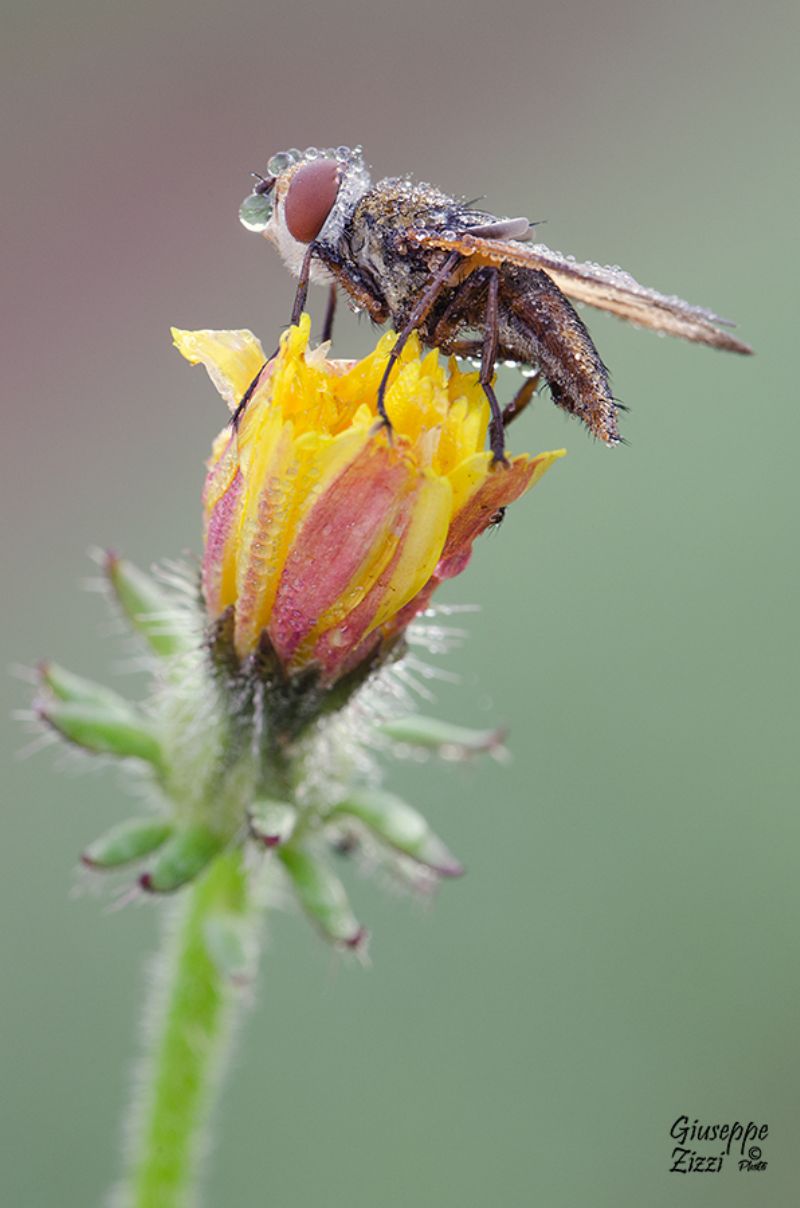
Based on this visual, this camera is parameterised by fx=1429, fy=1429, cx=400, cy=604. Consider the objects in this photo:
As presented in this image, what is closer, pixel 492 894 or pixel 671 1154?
pixel 671 1154

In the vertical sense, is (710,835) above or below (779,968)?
above

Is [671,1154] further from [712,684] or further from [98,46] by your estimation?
[98,46]

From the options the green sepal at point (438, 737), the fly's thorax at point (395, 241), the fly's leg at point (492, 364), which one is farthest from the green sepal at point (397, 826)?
the fly's thorax at point (395, 241)

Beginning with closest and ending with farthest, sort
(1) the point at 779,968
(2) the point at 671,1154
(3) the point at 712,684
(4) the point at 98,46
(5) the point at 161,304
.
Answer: (2) the point at 671,1154
(1) the point at 779,968
(3) the point at 712,684
(5) the point at 161,304
(4) the point at 98,46

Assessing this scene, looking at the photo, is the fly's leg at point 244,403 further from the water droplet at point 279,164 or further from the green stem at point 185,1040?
the green stem at point 185,1040

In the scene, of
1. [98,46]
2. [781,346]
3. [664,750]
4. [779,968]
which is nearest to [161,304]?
[98,46]

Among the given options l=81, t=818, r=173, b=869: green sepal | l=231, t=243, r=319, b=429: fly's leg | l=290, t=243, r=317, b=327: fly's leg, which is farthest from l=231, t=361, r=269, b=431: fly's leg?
l=81, t=818, r=173, b=869: green sepal

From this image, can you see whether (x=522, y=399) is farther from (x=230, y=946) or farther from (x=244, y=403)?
(x=230, y=946)

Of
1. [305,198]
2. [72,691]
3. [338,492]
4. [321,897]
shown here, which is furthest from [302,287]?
[321,897]
